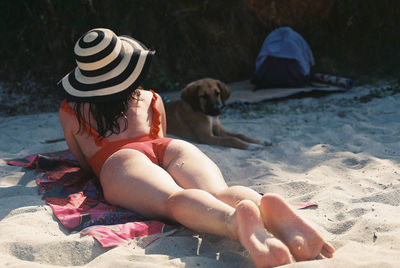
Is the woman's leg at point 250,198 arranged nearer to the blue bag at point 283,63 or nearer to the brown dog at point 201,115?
the brown dog at point 201,115

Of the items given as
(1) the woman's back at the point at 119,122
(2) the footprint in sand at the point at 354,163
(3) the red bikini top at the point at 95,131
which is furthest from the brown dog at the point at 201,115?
(1) the woman's back at the point at 119,122

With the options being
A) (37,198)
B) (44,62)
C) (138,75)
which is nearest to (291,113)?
(138,75)

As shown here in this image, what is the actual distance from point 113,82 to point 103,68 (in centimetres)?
11

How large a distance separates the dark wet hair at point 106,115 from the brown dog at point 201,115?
7.11 feet

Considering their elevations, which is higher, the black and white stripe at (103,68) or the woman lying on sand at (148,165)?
the black and white stripe at (103,68)

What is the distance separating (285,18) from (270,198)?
7.82 m

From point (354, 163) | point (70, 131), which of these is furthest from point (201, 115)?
point (70, 131)

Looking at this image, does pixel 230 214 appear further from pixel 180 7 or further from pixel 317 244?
pixel 180 7

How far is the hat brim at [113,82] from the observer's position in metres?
2.63

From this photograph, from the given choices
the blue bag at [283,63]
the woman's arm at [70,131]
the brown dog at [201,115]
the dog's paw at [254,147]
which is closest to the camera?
the woman's arm at [70,131]

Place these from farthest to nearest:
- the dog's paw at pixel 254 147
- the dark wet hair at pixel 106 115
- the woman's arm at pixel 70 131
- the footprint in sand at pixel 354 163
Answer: the dog's paw at pixel 254 147 < the footprint in sand at pixel 354 163 < the woman's arm at pixel 70 131 < the dark wet hair at pixel 106 115

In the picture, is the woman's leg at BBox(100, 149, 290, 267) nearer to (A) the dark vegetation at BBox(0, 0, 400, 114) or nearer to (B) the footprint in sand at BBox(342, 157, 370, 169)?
(B) the footprint in sand at BBox(342, 157, 370, 169)

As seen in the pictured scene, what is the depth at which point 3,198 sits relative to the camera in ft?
9.09

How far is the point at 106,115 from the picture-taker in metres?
2.70
